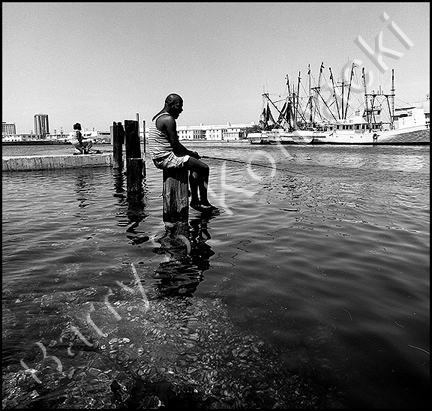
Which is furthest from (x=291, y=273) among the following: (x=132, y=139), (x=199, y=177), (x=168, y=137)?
(x=132, y=139)

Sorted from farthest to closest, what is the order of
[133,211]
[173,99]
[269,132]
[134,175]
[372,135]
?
[269,132] → [372,135] → [134,175] → [133,211] → [173,99]

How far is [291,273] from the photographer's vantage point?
4387 mm

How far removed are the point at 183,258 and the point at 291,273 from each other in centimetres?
161

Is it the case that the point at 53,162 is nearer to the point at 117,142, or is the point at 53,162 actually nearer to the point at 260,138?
the point at 117,142

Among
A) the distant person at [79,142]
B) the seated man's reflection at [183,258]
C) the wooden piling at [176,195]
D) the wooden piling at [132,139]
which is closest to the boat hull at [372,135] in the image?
the distant person at [79,142]

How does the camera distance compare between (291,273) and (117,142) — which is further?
(117,142)

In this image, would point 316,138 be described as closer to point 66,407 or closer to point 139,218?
point 139,218

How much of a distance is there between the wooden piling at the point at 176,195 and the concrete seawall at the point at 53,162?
608 inches

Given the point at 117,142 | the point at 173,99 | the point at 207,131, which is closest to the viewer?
the point at 173,99

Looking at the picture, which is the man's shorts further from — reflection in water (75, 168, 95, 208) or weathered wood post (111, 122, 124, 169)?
weathered wood post (111, 122, 124, 169)

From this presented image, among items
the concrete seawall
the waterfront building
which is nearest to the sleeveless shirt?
the concrete seawall

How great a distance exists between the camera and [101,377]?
102 inches

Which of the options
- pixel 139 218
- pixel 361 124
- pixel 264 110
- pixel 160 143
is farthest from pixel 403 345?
pixel 264 110

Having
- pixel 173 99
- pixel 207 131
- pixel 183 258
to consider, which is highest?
pixel 207 131
